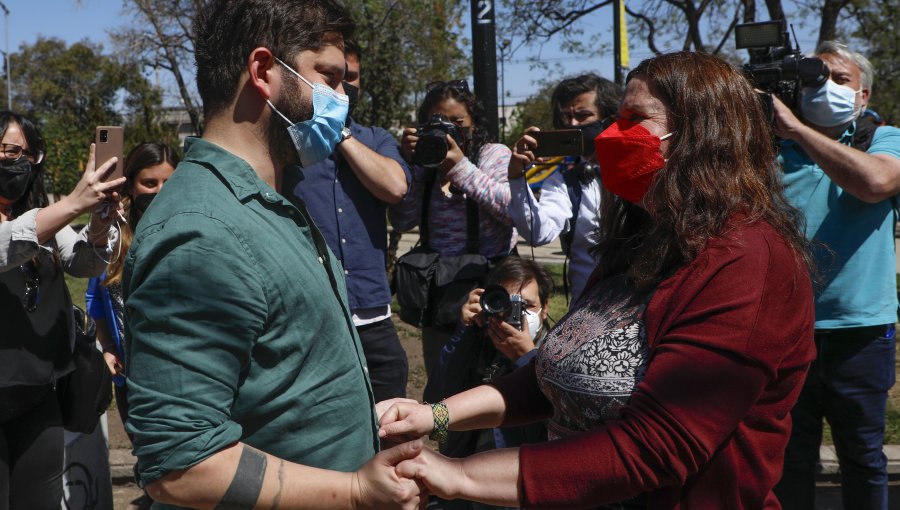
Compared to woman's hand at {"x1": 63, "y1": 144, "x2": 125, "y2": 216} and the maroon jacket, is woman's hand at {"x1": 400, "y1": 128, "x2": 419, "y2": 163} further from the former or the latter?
the maroon jacket

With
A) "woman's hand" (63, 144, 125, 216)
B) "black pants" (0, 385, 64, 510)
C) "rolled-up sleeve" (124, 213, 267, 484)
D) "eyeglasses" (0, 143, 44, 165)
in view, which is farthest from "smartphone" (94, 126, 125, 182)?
"rolled-up sleeve" (124, 213, 267, 484)

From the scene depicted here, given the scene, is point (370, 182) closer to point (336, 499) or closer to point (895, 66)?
point (336, 499)

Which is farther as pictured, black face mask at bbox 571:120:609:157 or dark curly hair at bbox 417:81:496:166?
dark curly hair at bbox 417:81:496:166

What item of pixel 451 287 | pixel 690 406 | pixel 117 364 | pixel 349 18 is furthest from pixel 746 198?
pixel 117 364

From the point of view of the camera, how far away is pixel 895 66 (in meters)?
15.6

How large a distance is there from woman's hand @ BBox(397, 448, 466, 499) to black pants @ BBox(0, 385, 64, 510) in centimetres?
207

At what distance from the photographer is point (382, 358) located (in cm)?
390

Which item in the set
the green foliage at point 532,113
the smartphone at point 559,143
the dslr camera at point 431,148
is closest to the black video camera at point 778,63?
the smartphone at point 559,143

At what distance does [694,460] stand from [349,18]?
1.23m

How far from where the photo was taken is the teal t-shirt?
3.63 meters

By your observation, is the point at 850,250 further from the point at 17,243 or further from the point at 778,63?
the point at 17,243

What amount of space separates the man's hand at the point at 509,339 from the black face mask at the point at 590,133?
105 cm

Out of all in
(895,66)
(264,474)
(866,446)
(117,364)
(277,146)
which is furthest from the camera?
(895,66)

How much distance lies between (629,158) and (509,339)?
48.5 inches
